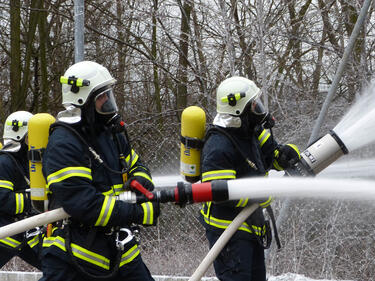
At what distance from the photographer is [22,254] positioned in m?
5.05

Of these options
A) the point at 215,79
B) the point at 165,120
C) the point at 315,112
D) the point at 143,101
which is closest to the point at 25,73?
the point at 143,101

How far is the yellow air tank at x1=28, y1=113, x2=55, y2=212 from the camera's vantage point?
3.28m

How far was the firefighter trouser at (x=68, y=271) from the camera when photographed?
3.17 meters

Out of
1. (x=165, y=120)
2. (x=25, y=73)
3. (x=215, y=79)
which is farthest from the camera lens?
(x=25, y=73)

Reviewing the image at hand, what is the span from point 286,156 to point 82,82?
1520 mm

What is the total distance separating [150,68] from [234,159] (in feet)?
24.0

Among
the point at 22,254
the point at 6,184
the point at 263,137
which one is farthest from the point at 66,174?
the point at 22,254

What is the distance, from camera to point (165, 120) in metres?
8.95

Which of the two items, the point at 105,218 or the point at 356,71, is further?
the point at 356,71

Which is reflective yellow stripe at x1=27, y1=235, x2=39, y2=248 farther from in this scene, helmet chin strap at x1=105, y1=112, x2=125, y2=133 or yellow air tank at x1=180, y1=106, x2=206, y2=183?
helmet chin strap at x1=105, y1=112, x2=125, y2=133

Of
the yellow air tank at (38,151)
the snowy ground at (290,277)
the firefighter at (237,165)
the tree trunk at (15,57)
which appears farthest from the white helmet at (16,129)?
the tree trunk at (15,57)

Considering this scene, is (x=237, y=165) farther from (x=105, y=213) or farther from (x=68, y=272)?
(x=68, y=272)

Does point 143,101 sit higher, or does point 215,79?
point 215,79

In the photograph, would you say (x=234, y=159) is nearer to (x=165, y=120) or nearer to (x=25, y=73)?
(x=165, y=120)
